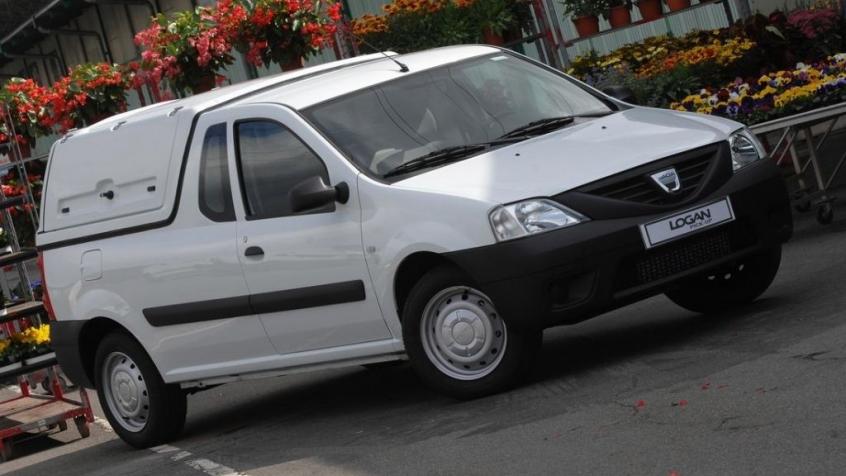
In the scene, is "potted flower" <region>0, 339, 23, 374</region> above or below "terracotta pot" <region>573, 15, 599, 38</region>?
below

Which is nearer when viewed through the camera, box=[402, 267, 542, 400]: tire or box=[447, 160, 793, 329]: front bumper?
box=[447, 160, 793, 329]: front bumper

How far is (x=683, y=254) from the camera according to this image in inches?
335

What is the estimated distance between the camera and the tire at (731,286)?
940cm

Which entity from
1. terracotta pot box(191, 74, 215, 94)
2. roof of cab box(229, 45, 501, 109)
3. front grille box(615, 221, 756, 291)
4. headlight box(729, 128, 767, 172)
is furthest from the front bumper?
terracotta pot box(191, 74, 215, 94)

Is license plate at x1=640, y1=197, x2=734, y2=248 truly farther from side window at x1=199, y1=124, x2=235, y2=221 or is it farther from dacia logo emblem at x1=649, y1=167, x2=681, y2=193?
side window at x1=199, y1=124, x2=235, y2=221

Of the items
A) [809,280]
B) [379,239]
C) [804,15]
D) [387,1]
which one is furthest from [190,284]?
[387,1]

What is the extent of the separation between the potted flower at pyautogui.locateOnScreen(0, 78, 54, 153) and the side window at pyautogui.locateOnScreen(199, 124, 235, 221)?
9633 mm

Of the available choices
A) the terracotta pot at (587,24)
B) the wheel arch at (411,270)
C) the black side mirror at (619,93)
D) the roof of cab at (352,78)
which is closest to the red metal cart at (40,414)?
the roof of cab at (352,78)

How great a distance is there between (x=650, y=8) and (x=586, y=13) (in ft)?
2.50

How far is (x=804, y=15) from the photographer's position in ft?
48.8

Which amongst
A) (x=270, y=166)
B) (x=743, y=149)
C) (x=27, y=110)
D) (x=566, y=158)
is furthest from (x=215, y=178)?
(x=27, y=110)

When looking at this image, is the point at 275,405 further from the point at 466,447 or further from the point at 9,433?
the point at 466,447

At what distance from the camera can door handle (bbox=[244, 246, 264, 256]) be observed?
9227 millimetres

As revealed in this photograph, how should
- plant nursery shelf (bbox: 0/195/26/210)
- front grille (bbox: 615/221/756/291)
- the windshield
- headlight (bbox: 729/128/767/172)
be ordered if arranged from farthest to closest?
plant nursery shelf (bbox: 0/195/26/210)
the windshield
headlight (bbox: 729/128/767/172)
front grille (bbox: 615/221/756/291)
